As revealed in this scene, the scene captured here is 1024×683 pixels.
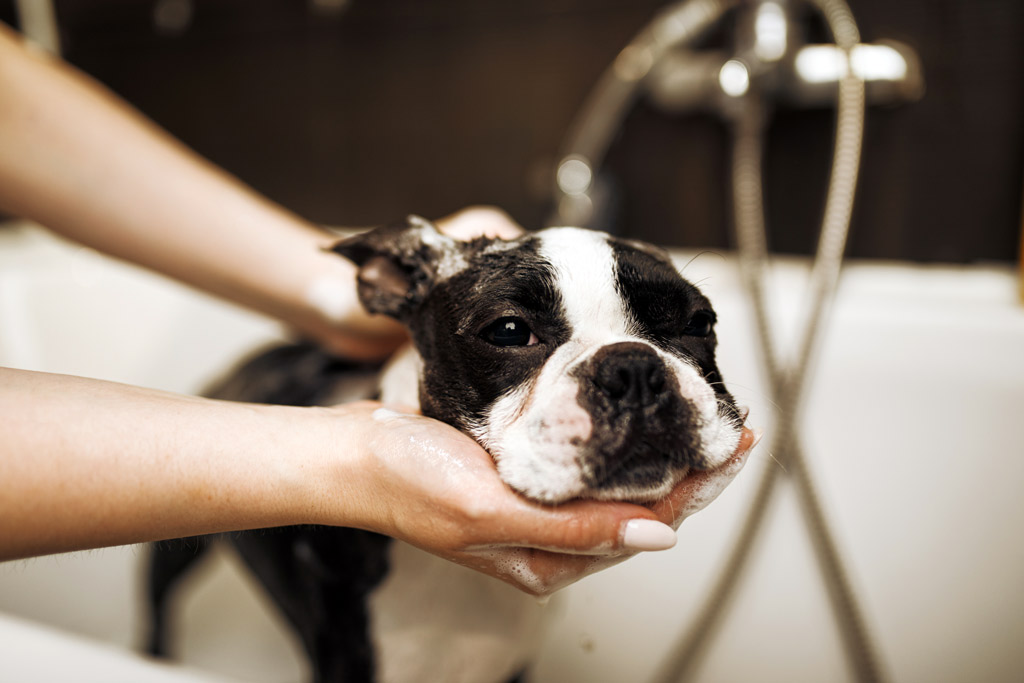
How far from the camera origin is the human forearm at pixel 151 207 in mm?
947

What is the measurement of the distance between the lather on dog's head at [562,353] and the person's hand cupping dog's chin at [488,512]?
0.02 m

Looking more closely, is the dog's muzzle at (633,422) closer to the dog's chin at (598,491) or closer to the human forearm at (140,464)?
the dog's chin at (598,491)

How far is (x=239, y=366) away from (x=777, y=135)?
1281 mm

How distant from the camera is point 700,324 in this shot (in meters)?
0.75

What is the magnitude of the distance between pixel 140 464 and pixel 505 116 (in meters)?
1.48

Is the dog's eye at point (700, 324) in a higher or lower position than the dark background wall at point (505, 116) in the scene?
lower

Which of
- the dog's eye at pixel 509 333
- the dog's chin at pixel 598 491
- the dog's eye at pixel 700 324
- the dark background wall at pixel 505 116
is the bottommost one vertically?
the dog's chin at pixel 598 491

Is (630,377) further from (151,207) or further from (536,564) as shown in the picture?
(151,207)

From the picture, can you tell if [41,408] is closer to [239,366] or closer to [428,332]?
[428,332]

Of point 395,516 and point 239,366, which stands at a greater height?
point 239,366

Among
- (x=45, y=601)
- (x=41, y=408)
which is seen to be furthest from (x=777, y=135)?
(x=45, y=601)

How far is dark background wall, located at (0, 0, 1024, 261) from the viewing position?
4.51 ft

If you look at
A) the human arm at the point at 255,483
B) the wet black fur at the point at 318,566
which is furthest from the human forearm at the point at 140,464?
the wet black fur at the point at 318,566

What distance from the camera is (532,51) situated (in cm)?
171
